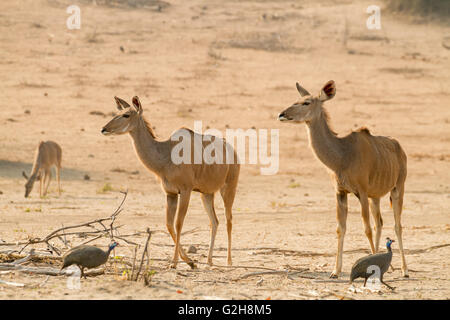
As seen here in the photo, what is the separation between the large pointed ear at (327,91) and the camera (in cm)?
994

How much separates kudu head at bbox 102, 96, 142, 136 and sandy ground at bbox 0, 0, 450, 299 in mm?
1927

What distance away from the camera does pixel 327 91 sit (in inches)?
396

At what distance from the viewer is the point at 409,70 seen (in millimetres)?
40031

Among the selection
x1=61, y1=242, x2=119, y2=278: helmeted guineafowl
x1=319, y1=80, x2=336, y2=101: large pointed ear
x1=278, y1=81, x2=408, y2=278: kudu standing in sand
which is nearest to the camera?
x1=61, y1=242, x2=119, y2=278: helmeted guineafowl

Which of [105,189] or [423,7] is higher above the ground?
[423,7]

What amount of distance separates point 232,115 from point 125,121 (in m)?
21.4

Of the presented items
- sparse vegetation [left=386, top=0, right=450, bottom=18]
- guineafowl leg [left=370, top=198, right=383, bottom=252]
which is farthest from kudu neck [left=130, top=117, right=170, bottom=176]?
sparse vegetation [left=386, top=0, right=450, bottom=18]

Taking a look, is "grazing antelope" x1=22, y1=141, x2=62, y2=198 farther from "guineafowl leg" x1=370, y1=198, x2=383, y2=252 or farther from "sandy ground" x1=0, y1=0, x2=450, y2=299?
"guineafowl leg" x1=370, y1=198, x2=383, y2=252

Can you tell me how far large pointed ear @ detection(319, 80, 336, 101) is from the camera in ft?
32.6

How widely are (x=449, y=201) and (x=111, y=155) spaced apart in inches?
471

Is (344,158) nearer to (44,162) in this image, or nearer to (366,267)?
(366,267)

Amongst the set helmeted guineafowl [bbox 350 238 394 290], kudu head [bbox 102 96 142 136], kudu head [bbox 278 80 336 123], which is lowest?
helmeted guineafowl [bbox 350 238 394 290]

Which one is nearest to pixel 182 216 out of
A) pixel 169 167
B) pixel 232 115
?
pixel 169 167
